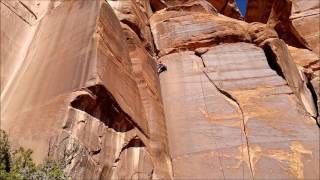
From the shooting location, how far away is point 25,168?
837 centimetres

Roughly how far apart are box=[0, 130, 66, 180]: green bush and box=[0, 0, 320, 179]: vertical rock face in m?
0.71

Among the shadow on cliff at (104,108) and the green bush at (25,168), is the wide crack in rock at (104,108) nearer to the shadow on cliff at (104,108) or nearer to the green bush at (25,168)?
the shadow on cliff at (104,108)

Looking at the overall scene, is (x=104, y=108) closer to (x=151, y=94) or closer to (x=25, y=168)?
(x=25, y=168)


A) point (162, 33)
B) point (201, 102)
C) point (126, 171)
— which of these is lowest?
point (126, 171)

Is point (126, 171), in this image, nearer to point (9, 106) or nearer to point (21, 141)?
point (21, 141)

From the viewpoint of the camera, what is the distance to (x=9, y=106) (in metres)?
11.6

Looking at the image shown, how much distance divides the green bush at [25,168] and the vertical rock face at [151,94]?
0.71 m

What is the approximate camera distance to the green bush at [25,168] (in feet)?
26.4

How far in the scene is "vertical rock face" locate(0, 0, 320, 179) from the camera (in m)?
10.5

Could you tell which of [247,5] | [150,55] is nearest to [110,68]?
[150,55]

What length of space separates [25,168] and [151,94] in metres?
6.51

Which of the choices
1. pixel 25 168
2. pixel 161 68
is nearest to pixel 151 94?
pixel 161 68

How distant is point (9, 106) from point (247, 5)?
16944 mm

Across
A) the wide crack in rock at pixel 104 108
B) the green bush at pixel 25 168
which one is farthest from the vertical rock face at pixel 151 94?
the green bush at pixel 25 168
